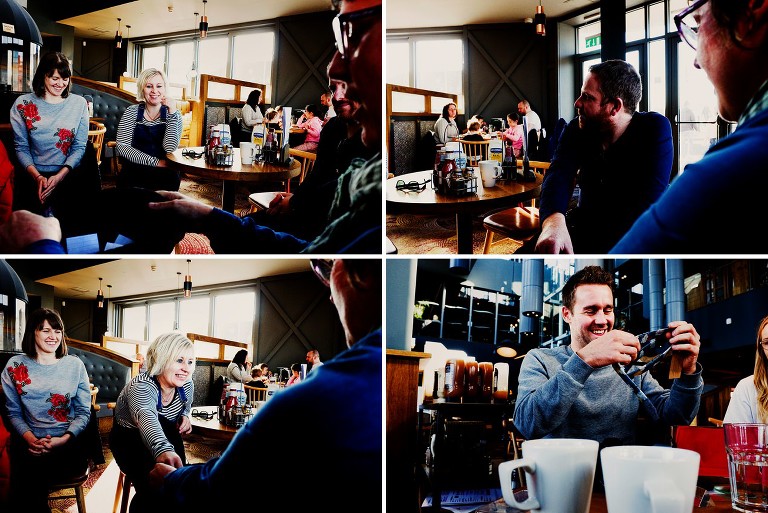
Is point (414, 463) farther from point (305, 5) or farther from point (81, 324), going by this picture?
point (305, 5)

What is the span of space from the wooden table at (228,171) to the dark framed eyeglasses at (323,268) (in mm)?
268

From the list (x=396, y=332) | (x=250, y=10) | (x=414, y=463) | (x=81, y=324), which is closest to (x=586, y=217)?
(x=396, y=332)

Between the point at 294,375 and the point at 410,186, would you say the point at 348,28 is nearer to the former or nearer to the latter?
the point at 410,186

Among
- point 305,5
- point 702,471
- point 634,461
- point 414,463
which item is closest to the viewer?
point 634,461

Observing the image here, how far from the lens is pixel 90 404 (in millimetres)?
1891

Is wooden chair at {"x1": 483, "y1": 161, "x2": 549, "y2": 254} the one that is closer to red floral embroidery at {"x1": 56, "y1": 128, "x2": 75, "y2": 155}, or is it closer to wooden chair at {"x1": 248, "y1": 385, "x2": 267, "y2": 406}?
wooden chair at {"x1": 248, "y1": 385, "x2": 267, "y2": 406}

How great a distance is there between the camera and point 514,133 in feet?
6.20

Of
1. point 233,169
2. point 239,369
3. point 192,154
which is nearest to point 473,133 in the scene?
point 233,169

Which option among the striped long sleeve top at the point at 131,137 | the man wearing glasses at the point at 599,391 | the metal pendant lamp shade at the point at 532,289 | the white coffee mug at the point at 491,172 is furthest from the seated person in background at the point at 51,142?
the man wearing glasses at the point at 599,391

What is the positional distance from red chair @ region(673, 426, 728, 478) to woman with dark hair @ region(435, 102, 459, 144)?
3.15ft

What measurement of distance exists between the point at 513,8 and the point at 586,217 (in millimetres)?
610

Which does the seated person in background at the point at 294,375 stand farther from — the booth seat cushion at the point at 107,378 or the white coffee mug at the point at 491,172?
the white coffee mug at the point at 491,172

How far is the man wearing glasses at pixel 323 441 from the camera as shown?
5.21 ft

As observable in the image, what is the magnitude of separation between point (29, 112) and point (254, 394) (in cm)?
106
